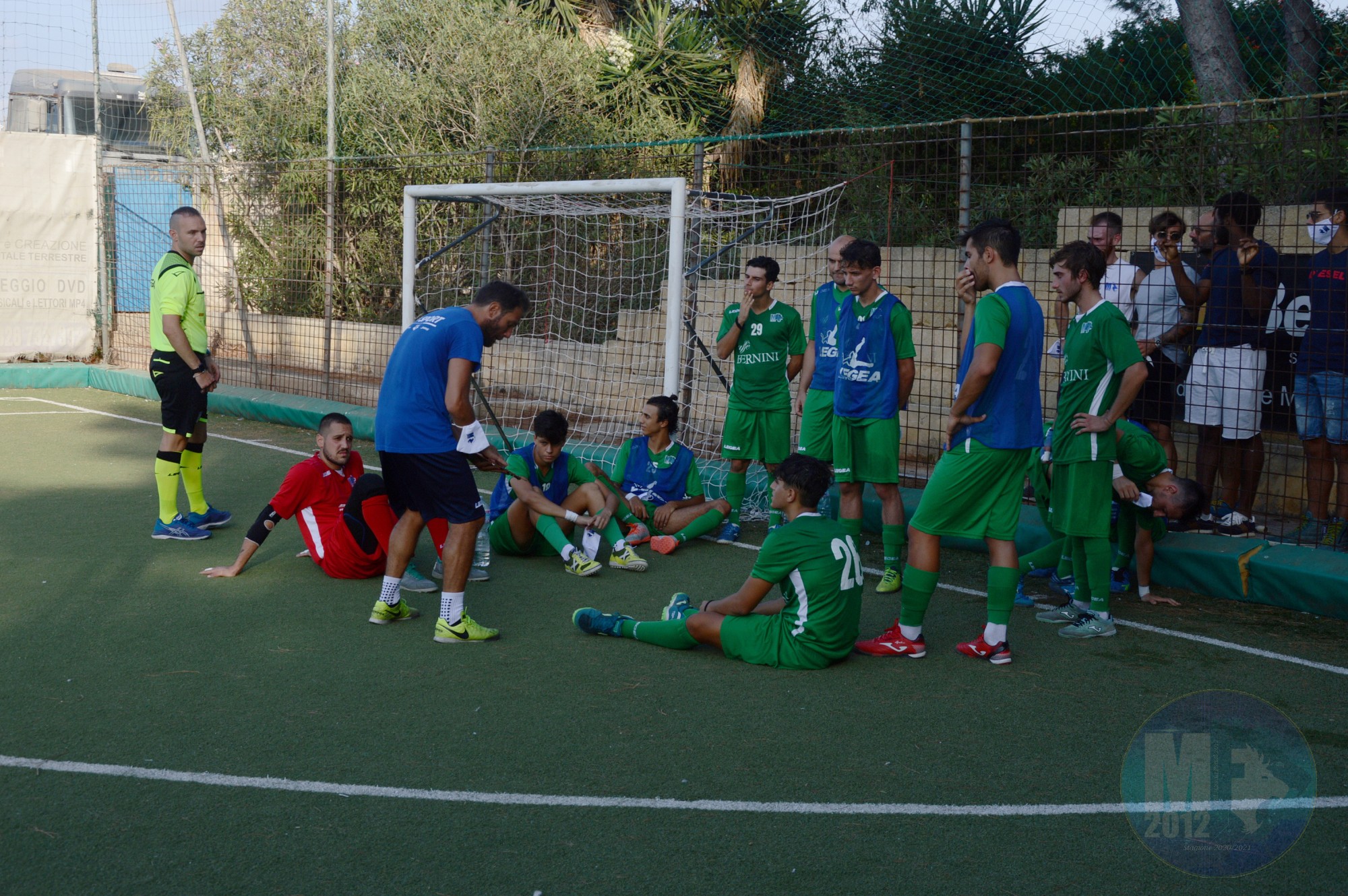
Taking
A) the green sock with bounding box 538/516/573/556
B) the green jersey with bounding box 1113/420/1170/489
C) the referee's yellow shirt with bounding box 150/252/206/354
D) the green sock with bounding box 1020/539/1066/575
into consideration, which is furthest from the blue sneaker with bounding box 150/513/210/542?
the green jersey with bounding box 1113/420/1170/489

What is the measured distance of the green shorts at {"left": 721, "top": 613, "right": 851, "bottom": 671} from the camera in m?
4.92

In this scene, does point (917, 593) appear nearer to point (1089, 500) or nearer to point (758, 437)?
point (1089, 500)

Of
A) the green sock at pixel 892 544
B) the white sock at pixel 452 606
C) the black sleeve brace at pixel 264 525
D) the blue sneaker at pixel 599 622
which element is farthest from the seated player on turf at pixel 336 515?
the green sock at pixel 892 544

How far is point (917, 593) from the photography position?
5125 millimetres

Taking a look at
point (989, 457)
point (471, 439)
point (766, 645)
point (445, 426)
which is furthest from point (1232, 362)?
point (445, 426)

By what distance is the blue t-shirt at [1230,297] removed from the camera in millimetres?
6902

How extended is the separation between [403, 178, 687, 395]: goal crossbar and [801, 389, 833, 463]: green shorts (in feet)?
4.61

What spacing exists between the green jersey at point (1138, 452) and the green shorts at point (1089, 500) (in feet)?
1.48

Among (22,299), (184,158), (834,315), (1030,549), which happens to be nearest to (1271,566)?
(1030,549)

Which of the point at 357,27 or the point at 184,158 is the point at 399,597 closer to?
the point at 357,27

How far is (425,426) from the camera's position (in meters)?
5.07

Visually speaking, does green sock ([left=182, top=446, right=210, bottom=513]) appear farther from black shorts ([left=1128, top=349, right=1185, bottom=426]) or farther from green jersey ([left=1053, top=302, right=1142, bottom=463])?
black shorts ([left=1128, top=349, right=1185, bottom=426])

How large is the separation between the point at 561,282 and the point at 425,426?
25.7 feet

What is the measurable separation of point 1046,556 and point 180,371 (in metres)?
5.53
